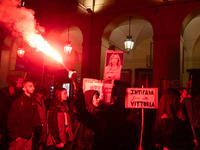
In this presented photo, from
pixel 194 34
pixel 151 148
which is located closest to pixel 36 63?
pixel 151 148

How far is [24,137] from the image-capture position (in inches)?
192

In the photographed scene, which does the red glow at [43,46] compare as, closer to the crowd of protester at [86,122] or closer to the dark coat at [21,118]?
the crowd of protester at [86,122]

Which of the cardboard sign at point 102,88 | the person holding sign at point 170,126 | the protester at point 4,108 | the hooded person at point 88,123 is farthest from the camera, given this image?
the protester at point 4,108

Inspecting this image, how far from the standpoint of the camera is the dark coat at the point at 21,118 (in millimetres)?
4723

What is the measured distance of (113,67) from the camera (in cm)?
637

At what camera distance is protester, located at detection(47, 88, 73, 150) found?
193 inches

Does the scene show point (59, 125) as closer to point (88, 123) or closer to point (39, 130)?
point (39, 130)

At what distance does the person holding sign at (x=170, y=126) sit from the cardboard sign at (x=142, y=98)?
1871 millimetres

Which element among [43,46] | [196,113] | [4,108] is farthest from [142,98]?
[4,108]

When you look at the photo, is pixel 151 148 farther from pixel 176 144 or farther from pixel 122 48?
pixel 122 48

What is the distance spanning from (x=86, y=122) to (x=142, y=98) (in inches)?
86.2

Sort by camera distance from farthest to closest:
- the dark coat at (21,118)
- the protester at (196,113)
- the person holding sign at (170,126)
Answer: the protester at (196,113), the dark coat at (21,118), the person holding sign at (170,126)

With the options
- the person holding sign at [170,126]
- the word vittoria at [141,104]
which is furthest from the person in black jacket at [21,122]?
the person holding sign at [170,126]

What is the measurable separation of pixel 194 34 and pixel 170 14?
6470mm
